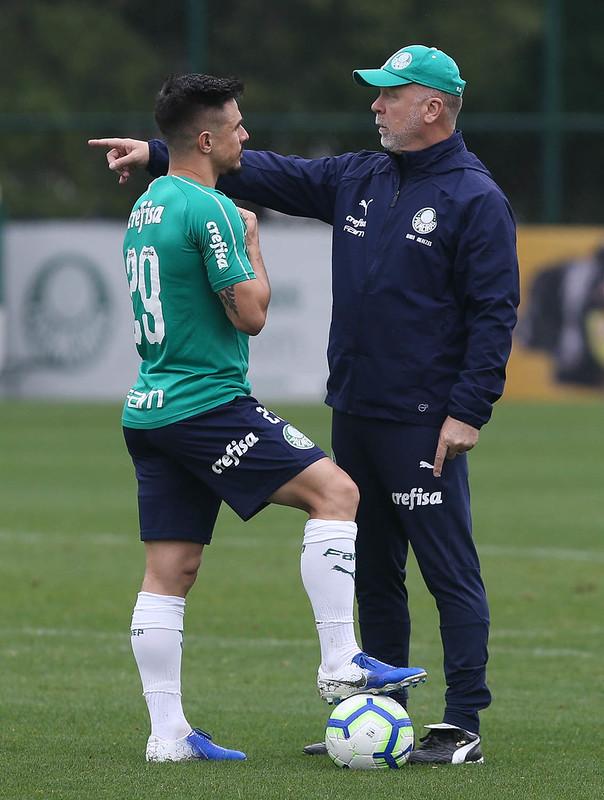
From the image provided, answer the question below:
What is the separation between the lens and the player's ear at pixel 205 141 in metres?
5.44

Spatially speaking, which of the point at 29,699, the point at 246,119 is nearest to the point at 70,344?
the point at 246,119

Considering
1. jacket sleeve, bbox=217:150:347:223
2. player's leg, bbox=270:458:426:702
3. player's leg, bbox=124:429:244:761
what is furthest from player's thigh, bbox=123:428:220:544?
jacket sleeve, bbox=217:150:347:223

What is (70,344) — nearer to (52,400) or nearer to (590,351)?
(52,400)

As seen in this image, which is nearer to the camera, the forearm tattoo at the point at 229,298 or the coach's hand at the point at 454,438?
the forearm tattoo at the point at 229,298

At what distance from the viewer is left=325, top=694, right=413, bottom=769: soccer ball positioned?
539 centimetres

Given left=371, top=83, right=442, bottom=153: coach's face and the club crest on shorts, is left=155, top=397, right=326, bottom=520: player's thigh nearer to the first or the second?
the club crest on shorts

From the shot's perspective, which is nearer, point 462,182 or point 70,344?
point 462,182

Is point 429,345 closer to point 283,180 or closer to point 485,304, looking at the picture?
point 485,304

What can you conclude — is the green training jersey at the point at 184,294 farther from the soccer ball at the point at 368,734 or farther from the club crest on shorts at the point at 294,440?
the soccer ball at the point at 368,734

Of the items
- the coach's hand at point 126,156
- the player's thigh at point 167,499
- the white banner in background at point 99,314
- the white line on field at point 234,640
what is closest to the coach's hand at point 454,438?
the player's thigh at point 167,499

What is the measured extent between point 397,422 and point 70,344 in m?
19.2

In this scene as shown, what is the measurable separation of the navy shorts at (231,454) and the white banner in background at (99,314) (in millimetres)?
17698

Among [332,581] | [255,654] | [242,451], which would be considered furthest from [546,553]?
[242,451]

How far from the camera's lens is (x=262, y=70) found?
3016 centimetres
